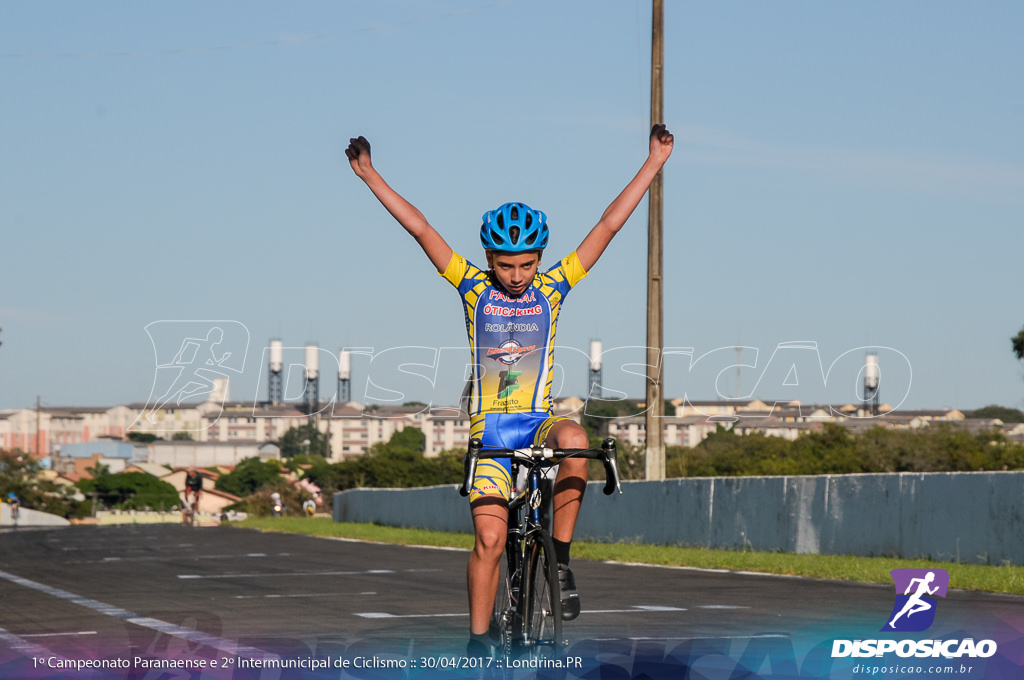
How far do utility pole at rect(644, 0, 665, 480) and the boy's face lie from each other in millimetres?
17410

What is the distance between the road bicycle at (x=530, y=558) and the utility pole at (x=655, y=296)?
17482 millimetres

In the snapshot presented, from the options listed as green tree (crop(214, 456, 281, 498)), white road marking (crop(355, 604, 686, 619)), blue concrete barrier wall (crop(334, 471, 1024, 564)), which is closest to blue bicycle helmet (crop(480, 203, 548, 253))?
white road marking (crop(355, 604, 686, 619))

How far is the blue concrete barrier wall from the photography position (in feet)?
52.9

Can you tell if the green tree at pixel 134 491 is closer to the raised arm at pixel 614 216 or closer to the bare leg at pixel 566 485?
the raised arm at pixel 614 216

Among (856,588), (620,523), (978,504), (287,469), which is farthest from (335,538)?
(287,469)

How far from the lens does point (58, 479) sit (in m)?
151

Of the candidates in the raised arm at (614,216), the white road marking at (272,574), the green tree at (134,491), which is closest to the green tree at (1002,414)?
the green tree at (134,491)

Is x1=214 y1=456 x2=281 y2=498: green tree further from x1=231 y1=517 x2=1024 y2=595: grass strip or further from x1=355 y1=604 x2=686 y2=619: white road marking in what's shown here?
x1=355 y1=604 x2=686 y2=619: white road marking

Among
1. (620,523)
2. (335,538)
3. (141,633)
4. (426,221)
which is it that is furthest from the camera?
(335,538)

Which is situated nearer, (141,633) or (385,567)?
(141,633)

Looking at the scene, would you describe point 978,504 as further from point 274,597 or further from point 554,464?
point 554,464

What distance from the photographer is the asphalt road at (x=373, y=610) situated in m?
8.31

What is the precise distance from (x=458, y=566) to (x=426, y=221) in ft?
37.8

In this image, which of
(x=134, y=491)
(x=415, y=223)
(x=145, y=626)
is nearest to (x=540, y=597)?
(x=415, y=223)
